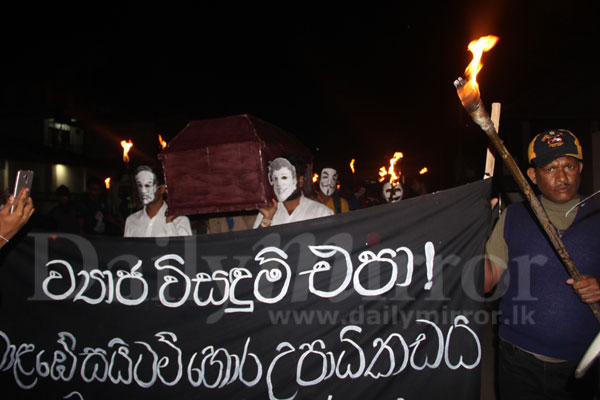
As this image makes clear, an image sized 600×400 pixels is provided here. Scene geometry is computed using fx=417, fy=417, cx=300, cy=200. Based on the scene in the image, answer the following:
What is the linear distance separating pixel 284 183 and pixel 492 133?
1979mm

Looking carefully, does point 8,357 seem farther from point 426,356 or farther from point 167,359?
point 426,356

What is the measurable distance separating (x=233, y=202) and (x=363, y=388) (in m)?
1.92

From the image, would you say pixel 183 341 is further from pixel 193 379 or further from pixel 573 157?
pixel 573 157

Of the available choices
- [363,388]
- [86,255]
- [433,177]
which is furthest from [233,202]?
[433,177]

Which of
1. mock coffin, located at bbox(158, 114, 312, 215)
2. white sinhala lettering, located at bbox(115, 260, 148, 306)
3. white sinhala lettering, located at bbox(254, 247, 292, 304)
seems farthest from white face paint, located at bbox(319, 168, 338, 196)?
white sinhala lettering, located at bbox(115, 260, 148, 306)


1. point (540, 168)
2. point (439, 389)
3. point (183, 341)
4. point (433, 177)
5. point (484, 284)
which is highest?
point (433, 177)

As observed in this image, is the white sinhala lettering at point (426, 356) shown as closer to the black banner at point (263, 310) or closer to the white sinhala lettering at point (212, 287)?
the black banner at point (263, 310)

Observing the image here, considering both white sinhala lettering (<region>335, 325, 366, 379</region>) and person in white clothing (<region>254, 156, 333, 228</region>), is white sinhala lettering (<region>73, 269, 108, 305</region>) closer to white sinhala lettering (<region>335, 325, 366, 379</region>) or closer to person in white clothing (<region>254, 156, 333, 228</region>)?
person in white clothing (<region>254, 156, 333, 228</region>)

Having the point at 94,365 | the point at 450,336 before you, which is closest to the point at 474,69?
the point at 450,336

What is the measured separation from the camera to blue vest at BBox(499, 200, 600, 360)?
221 centimetres

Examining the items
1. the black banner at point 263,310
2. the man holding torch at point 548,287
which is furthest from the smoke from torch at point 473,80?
the black banner at point 263,310

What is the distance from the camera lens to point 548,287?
2275 millimetres

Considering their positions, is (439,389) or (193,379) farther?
(193,379)

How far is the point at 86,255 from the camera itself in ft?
9.34
